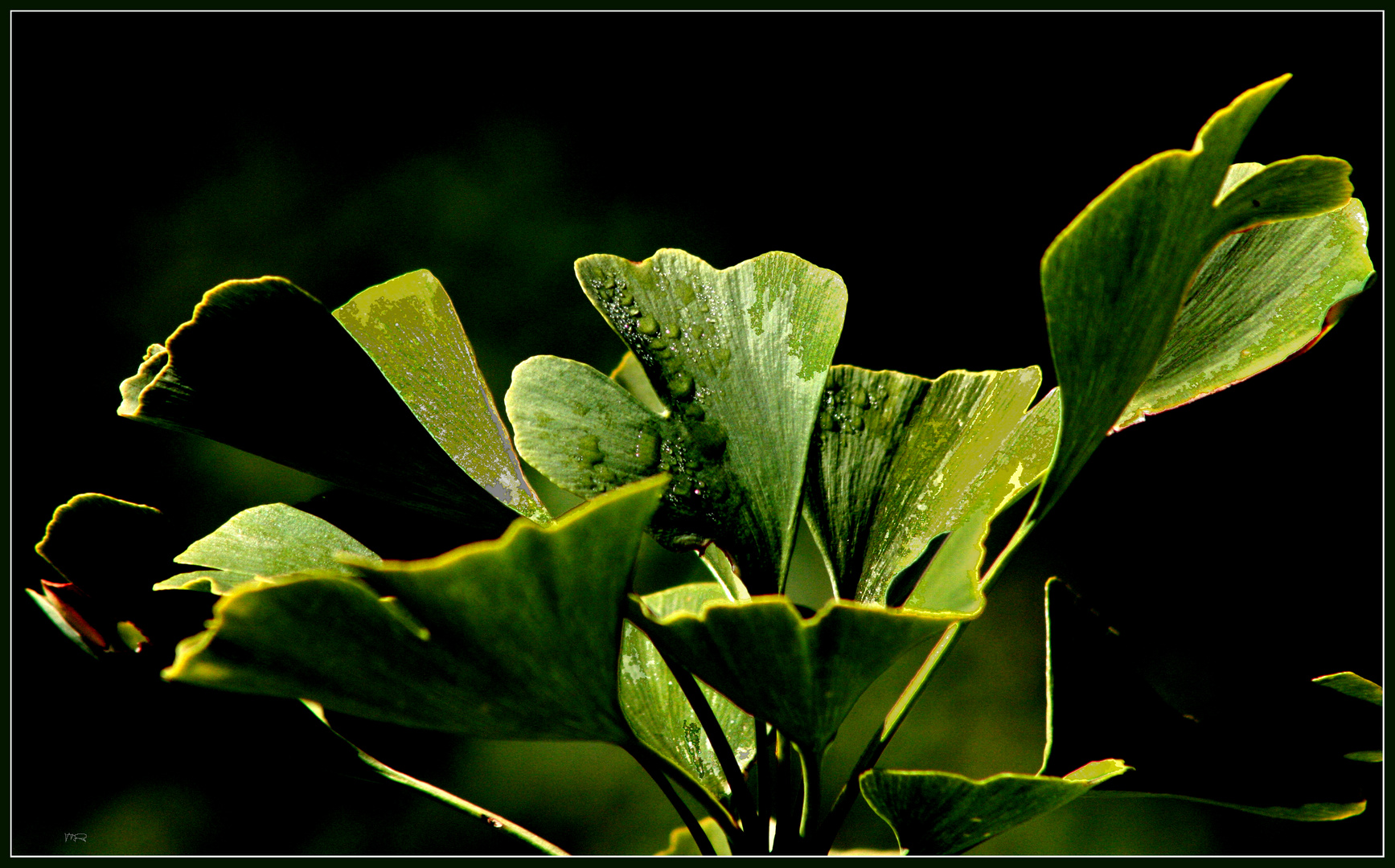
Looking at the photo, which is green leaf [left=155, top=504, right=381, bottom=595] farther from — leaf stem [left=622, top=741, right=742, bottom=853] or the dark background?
the dark background

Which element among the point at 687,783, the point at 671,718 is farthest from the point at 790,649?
the point at 671,718

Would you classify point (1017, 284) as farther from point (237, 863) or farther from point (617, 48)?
point (237, 863)

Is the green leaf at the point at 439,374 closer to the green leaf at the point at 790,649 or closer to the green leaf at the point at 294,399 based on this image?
the green leaf at the point at 294,399

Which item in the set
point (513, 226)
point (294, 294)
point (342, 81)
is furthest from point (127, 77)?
point (294, 294)

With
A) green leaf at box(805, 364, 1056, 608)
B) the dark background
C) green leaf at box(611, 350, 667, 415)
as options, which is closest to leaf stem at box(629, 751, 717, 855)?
green leaf at box(805, 364, 1056, 608)

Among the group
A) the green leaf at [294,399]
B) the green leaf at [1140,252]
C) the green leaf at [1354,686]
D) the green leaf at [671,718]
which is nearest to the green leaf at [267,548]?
the green leaf at [294,399]
